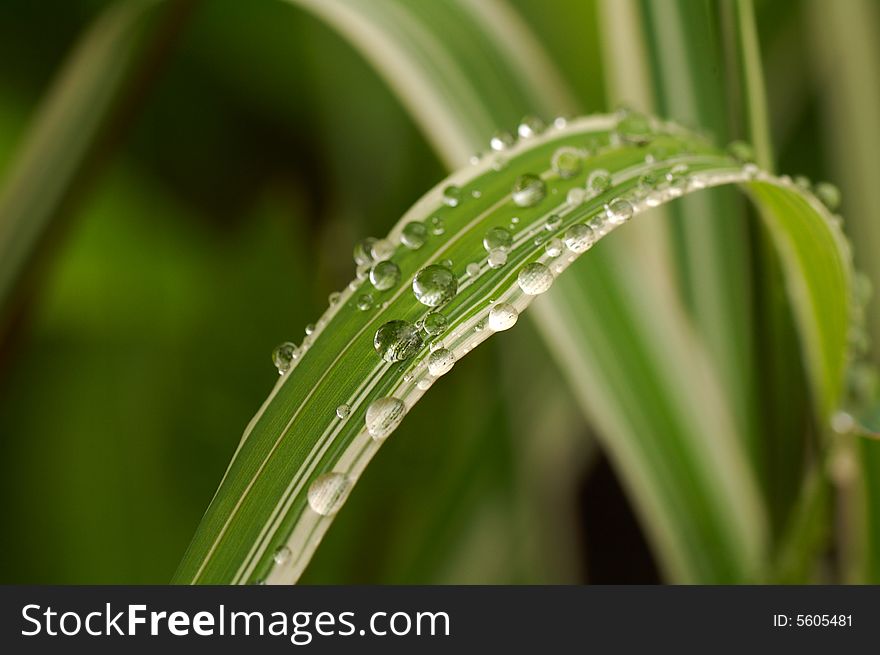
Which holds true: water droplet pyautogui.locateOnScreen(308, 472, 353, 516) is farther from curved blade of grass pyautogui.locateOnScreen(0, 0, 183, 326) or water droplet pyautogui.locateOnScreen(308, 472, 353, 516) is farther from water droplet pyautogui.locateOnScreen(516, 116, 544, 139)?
curved blade of grass pyautogui.locateOnScreen(0, 0, 183, 326)

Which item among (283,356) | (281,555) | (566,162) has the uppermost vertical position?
(566,162)

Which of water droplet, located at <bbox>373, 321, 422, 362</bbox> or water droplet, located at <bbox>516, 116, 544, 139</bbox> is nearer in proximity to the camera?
water droplet, located at <bbox>373, 321, 422, 362</bbox>

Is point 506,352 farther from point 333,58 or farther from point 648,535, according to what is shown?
point 333,58

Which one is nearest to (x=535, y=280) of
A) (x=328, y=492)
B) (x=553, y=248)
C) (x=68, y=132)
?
(x=553, y=248)

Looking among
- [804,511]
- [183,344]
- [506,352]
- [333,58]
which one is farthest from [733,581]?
[333,58]

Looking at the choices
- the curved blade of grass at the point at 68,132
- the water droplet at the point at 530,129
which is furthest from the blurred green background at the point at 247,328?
the water droplet at the point at 530,129

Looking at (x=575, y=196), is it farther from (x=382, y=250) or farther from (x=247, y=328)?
(x=247, y=328)

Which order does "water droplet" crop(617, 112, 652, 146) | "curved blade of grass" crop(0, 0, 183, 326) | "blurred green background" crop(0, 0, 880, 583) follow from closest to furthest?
"water droplet" crop(617, 112, 652, 146), "curved blade of grass" crop(0, 0, 183, 326), "blurred green background" crop(0, 0, 880, 583)

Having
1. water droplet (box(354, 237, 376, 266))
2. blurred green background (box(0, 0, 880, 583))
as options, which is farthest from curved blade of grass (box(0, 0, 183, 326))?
→ water droplet (box(354, 237, 376, 266))
